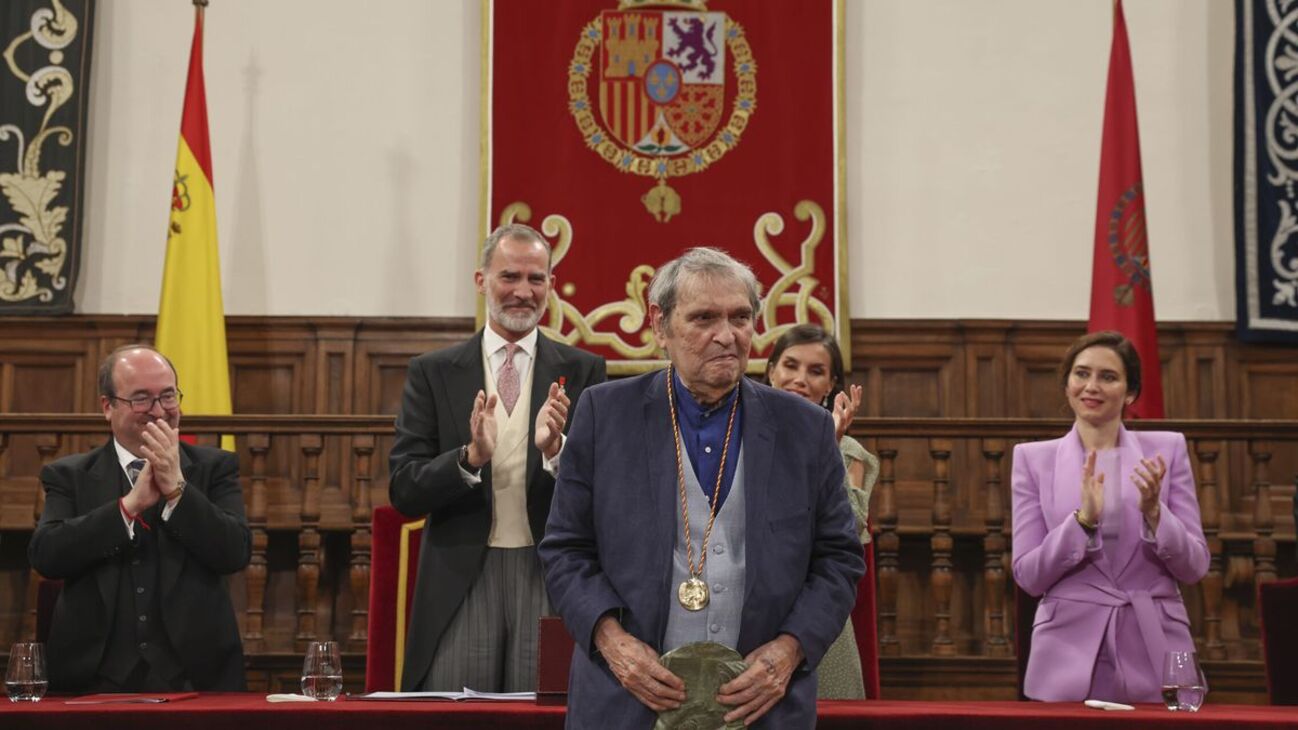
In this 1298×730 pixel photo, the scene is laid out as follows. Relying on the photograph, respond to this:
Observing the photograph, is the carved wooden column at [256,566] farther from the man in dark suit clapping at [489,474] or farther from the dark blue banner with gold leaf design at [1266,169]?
the dark blue banner with gold leaf design at [1266,169]

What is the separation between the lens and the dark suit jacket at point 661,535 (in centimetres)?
219

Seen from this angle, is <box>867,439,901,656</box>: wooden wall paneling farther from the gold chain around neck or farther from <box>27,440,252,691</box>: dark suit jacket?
the gold chain around neck

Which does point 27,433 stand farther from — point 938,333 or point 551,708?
point 938,333

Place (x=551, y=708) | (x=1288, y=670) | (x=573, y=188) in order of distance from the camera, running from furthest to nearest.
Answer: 1. (x=573, y=188)
2. (x=1288, y=670)
3. (x=551, y=708)

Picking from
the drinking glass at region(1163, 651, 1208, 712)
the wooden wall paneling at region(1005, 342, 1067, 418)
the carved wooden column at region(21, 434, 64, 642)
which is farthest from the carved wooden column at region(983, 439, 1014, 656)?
the carved wooden column at region(21, 434, 64, 642)

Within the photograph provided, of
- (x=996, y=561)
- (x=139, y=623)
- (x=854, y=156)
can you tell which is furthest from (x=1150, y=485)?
(x=854, y=156)

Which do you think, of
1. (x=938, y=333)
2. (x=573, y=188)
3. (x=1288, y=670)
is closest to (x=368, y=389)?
(x=573, y=188)

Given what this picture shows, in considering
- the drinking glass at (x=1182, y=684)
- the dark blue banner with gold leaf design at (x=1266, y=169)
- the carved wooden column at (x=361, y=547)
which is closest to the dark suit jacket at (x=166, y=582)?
the carved wooden column at (x=361, y=547)

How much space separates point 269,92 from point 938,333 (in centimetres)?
325

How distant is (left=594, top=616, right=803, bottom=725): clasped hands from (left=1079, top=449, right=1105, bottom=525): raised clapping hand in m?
1.12

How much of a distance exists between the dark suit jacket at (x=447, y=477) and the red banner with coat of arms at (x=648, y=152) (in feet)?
10.1

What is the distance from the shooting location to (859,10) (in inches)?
258

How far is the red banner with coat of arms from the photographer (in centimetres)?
633

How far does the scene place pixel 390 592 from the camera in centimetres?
321
